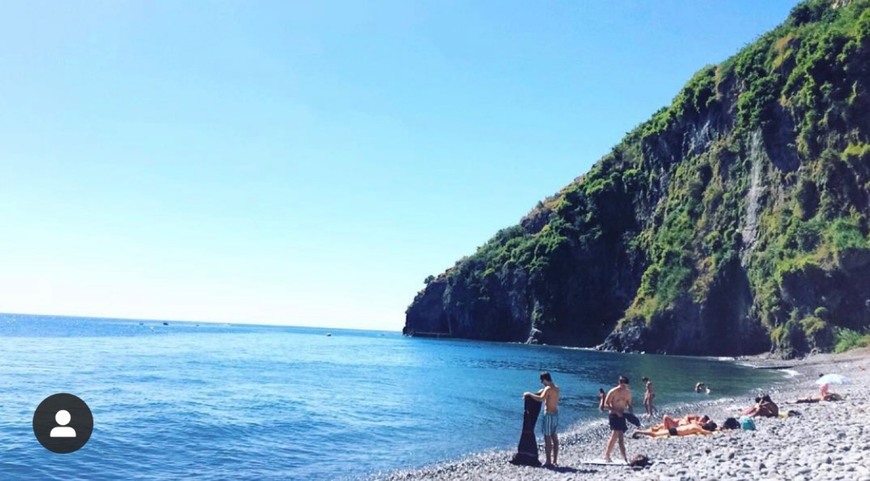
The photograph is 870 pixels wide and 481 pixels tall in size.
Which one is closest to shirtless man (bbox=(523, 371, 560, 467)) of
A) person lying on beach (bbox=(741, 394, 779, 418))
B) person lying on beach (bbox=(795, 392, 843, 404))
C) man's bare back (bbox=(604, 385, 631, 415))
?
man's bare back (bbox=(604, 385, 631, 415))

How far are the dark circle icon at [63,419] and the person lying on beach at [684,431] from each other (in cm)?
1724

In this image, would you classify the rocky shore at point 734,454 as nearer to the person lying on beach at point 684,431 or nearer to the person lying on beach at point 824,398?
the person lying on beach at point 824,398

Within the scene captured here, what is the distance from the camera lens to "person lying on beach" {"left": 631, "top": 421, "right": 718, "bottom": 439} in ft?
66.0

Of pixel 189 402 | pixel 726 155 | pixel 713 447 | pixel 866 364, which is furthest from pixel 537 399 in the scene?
pixel 726 155

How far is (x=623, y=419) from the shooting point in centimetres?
1564

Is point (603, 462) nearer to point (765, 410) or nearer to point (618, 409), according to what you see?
point (618, 409)

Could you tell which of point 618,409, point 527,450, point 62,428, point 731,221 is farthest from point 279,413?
point 731,221

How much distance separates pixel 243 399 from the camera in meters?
33.6

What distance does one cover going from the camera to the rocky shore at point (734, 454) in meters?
11.7

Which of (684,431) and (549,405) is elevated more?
(549,405)

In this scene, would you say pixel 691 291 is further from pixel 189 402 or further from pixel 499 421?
pixel 189 402

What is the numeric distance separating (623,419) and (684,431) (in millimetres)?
5966

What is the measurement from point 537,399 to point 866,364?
1496 inches

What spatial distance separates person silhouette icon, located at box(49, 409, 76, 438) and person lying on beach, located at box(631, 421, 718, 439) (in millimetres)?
17439
